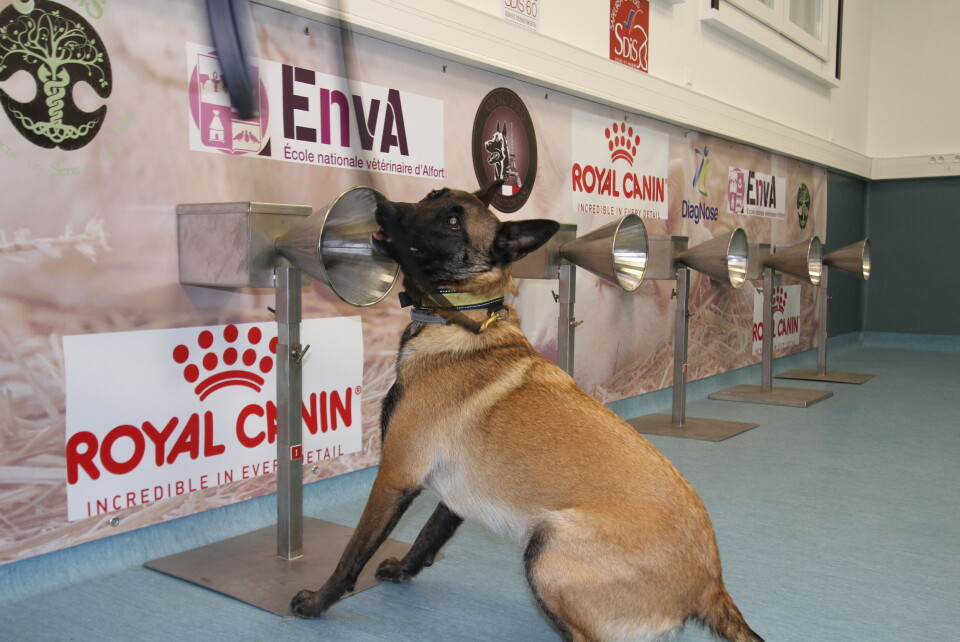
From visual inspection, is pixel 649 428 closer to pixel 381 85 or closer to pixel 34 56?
pixel 381 85

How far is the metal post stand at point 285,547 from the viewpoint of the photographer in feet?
7.93

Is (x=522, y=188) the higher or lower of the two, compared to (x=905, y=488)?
higher

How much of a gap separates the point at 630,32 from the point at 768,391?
9.08 feet

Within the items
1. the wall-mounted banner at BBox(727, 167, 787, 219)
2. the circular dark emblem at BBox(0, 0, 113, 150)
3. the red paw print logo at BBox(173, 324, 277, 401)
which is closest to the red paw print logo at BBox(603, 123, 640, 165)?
the wall-mounted banner at BBox(727, 167, 787, 219)

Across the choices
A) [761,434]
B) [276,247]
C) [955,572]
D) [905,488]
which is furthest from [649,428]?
[276,247]

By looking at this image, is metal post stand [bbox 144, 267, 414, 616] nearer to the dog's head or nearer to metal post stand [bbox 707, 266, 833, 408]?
the dog's head

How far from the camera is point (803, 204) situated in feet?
25.2

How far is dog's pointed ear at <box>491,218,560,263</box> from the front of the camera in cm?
204

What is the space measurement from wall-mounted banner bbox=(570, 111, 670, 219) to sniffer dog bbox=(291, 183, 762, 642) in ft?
7.81

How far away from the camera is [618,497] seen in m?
1.76

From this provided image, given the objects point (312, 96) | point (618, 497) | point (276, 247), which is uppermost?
point (312, 96)

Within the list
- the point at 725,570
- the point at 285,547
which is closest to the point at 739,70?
the point at 725,570

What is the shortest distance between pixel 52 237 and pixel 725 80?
5.17m

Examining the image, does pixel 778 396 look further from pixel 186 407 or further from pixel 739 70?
pixel 186 407
